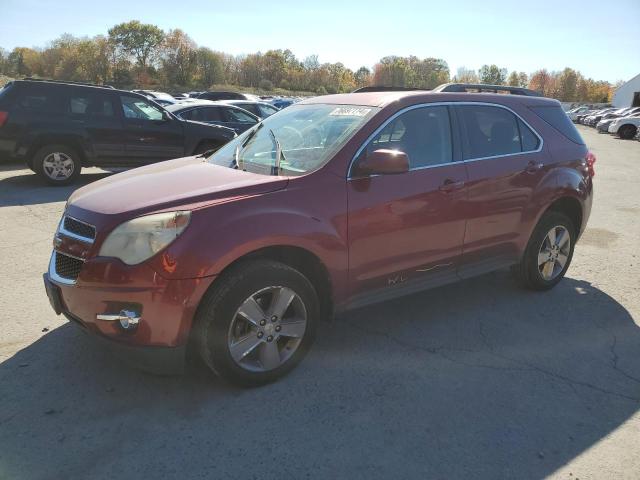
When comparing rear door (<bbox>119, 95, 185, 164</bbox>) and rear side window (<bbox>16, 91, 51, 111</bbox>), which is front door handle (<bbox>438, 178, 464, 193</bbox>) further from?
rear side window (<bbox>16, 91, 51, 111</bbox>)

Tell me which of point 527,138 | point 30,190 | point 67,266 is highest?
point 527,138

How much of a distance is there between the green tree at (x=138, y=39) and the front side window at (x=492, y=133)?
5265 inches

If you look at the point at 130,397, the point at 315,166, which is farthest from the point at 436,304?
the point at 130,397

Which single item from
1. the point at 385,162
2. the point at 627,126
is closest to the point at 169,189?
the point at 385,162

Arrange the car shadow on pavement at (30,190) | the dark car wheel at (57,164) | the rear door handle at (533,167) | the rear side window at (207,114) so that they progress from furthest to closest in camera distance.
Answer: the rear side window at (207,114) < the dark car wheel at (57,164) < the car shadow on pavement at (30,190) < the rear door handle at (533,167)

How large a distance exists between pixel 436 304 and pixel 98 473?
3047 mm

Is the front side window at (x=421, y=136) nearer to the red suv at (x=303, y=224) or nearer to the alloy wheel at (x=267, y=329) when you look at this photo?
→ the red suv at (x=303, y=224)

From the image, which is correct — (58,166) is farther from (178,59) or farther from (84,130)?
(178,59)

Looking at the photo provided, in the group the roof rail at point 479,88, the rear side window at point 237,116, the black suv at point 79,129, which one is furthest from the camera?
the rear side window at point 237,116

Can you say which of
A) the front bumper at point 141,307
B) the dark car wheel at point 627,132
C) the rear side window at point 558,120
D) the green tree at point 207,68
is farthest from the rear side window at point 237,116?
the green tree at point 207,68

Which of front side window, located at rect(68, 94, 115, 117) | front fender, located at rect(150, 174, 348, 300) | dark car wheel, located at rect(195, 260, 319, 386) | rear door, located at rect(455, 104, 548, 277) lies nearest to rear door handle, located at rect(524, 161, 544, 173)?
rear door, located at rect(455, 104, 548, 277)

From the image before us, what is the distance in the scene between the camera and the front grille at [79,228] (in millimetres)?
2881

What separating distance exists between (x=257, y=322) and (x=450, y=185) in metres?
1.80

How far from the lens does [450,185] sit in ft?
12.5
